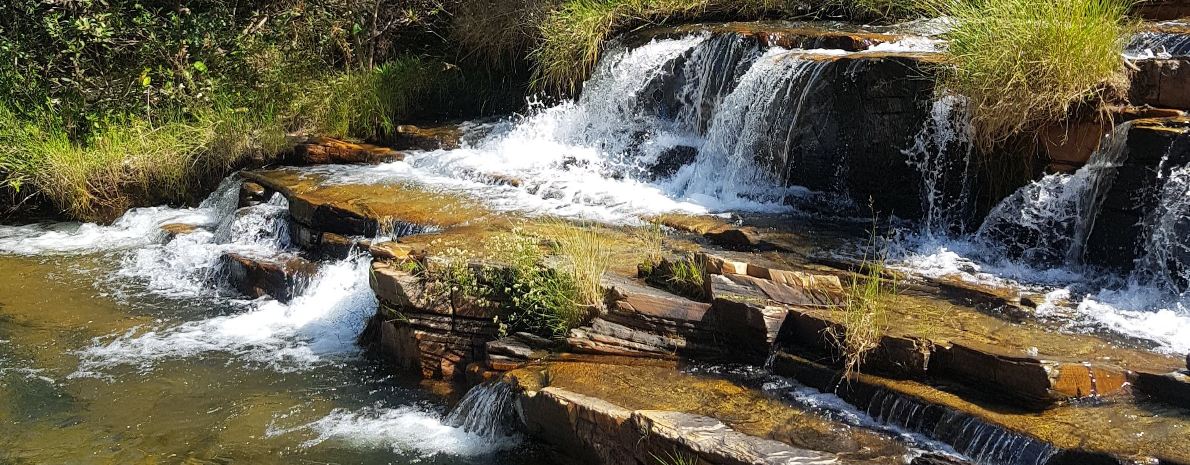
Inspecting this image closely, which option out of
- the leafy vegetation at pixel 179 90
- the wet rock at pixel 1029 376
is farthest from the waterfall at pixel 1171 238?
the leafy vegetation at pixel 179 90

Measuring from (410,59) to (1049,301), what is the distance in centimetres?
795

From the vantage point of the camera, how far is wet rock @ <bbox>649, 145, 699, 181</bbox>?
839 centimetres

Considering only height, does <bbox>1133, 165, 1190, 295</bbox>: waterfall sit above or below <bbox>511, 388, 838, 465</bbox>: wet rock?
above

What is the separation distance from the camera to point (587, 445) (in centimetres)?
443

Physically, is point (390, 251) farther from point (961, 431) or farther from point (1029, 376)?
point (1029, 376)

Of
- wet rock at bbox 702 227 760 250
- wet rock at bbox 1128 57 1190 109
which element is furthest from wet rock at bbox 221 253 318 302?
wet rock at bbox 1128 57 1190 109

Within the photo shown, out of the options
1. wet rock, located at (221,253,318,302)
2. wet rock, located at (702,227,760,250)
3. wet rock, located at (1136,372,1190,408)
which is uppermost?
wet rock, located at (1136,372,1190,408)

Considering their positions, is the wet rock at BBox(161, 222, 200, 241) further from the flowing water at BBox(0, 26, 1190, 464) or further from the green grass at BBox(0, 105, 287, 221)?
the green grass at BBox(0, 105, 287, 221)

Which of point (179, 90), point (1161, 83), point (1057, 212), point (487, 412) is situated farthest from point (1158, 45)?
point (179, 90)

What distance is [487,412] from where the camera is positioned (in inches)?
192

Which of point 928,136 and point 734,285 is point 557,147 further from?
point 734,285

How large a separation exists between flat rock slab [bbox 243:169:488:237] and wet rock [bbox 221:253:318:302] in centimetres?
39

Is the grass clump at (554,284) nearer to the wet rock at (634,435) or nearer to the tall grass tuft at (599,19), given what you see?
the wet rock at (634,435)

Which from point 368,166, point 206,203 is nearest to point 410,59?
point 368,166
